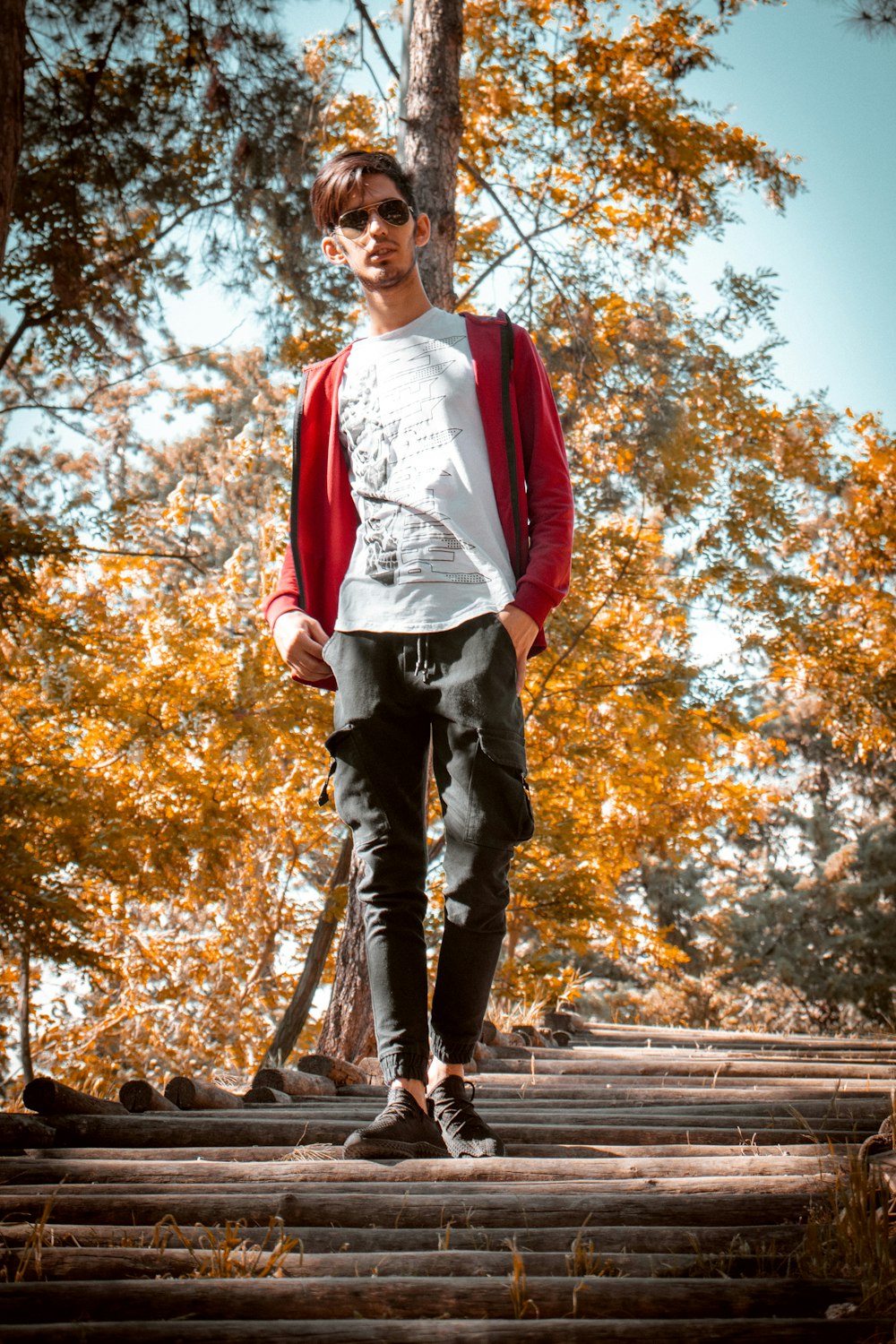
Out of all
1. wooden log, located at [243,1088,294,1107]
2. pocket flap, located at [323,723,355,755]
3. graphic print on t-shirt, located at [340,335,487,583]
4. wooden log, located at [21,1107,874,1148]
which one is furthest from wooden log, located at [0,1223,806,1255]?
wooden log, located at [243,1088,294,1107]

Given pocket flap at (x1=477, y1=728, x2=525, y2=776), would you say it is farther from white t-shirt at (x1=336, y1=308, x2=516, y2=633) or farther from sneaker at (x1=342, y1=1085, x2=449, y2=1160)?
sneaker at (x1=342, y1=1085, x2=449, y2=1160)

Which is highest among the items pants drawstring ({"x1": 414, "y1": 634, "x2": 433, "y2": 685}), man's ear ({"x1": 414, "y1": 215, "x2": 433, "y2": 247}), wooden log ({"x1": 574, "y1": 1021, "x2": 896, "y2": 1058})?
man's ear ({"x1": 414, "y1": 215, "x2": 433, "y2": 247})

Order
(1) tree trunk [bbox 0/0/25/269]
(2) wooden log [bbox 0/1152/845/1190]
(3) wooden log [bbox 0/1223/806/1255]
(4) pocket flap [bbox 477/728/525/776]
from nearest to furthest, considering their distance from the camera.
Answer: (3) wooden log [bbox 0/1223/806/1255] < (2) wooden log [bbox 0/1152/845/1190] < (4) pocket flap [bbox 477/728/525/776] < (1) tree trunk [bbox 0/0/25/269]

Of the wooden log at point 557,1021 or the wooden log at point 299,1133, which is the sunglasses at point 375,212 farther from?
the wooden log at point 557,1021

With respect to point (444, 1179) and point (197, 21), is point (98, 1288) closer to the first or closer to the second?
point (444, 1179)

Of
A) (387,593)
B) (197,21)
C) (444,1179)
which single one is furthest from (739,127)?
(444,1179)

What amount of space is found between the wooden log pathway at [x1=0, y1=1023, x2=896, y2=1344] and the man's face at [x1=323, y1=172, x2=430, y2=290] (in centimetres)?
189

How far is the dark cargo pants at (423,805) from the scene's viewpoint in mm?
2166

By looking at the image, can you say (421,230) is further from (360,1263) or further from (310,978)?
(310,978)

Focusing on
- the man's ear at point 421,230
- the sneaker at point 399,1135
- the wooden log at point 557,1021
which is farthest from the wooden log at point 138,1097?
the wooden log at point 557,1021

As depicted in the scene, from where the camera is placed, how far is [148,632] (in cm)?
1088

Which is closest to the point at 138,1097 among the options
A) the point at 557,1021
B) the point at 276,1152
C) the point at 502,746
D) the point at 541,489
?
the point at 276,1152

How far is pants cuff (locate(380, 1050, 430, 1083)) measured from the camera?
2172mm

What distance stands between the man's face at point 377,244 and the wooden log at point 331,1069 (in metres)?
2.28
